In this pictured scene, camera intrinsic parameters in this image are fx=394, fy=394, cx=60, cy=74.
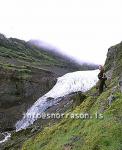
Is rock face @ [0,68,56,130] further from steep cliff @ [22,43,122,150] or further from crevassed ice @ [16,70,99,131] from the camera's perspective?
steep cliff @ [22,43,122,150]

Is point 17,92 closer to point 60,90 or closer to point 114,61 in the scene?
point 60,90

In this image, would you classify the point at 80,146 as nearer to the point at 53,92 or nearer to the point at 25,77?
the point at 53,92

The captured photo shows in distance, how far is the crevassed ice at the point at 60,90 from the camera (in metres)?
95.7

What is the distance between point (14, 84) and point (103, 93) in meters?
86.7

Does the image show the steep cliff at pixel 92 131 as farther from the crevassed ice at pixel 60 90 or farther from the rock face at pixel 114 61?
the crevassed ice at pixel 60 90

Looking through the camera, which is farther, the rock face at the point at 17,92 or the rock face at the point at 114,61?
the rock face at the point at 17,92

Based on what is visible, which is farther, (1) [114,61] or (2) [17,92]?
(2) [17,92]

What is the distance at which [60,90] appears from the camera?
12138cm

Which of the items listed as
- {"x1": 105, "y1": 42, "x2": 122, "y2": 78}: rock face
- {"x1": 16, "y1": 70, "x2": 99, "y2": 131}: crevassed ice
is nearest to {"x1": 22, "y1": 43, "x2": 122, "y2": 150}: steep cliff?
{"x1": 105, "y1": 42, "x2": 122, "y2": 78}: rock face

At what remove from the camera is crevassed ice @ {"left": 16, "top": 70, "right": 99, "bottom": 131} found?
95.7 m

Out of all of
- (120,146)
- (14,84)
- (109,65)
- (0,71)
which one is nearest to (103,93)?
(120,146)

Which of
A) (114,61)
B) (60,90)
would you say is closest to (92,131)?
(114,61)

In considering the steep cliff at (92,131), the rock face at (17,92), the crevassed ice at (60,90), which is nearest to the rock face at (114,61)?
the steep cliff at (92,131)

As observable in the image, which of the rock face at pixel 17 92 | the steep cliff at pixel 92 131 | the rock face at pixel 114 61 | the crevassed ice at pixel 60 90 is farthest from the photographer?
the rock face at pixel 17 92
